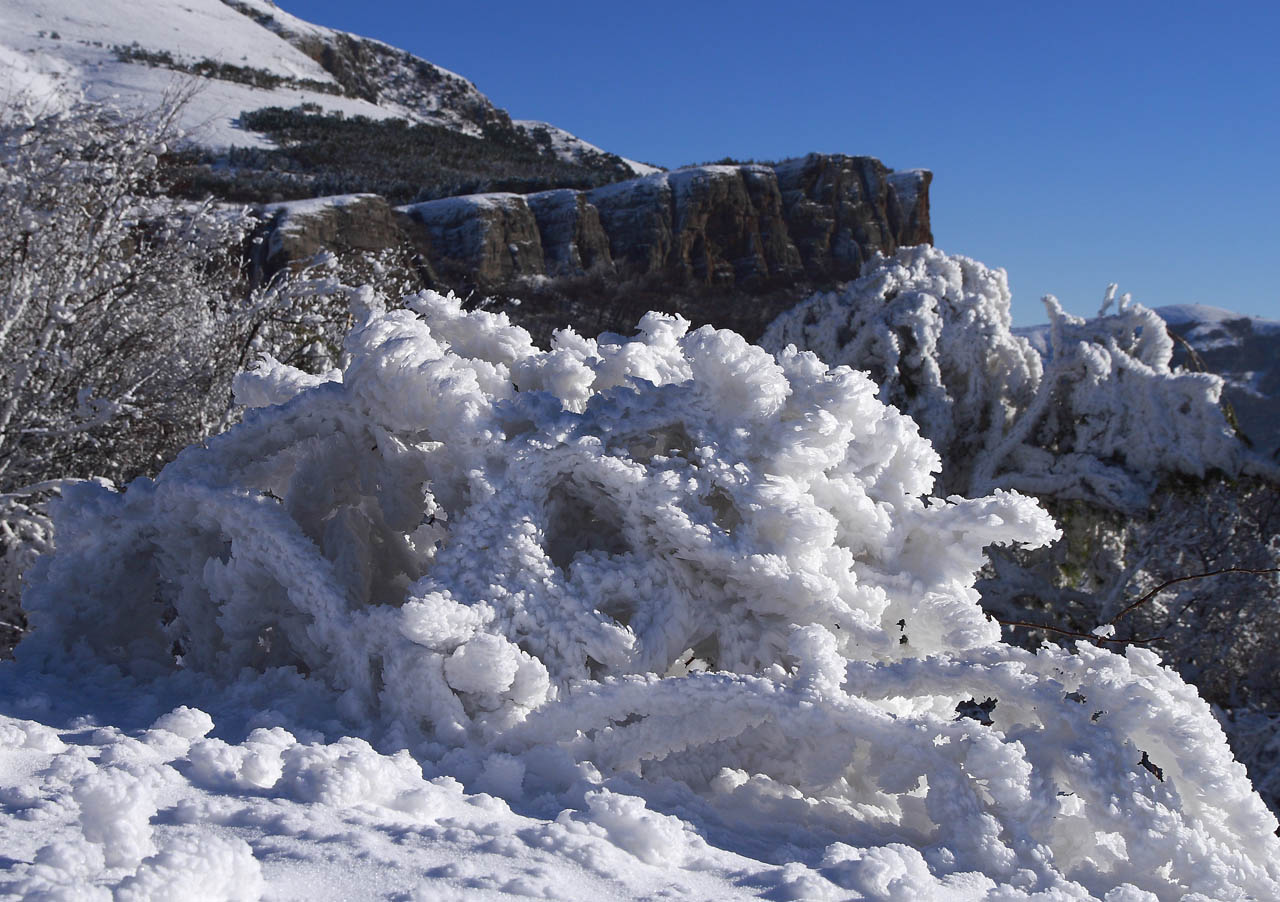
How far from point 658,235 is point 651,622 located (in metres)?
23.5

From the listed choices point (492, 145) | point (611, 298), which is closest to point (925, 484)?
point (611, 298)

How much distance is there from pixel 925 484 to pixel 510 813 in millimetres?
1411

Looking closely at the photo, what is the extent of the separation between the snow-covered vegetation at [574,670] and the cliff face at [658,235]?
41.2 ft

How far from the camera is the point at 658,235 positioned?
25.0 metres

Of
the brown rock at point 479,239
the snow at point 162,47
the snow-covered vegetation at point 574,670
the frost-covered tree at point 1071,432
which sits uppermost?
the snow at point 162,47

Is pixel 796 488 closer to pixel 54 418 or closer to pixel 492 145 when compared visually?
pixel 54 418

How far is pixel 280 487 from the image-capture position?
2.85 metres

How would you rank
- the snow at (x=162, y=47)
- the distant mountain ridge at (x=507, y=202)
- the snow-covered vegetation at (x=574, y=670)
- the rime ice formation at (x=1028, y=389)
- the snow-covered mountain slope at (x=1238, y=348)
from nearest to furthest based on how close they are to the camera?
the snow-covered vegetation at (x=574, y=670), the rime ice formation at (x=1028, y=389), the distant mountain ridge at (x=507, y=202), the snow-covered mountain slope at (x=1238, y=348), the snow at (x=162, y=47)

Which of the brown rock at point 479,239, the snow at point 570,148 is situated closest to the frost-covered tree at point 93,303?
the brown rock at point 479,239

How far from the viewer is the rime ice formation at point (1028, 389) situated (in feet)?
27.6

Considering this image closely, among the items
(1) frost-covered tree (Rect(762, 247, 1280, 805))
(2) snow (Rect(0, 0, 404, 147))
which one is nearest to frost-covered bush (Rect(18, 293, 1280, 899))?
(1) frost-covered tree (Rect(762, 247, 1280, 805))

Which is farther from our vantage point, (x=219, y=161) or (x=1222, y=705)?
(x=219, y=161)

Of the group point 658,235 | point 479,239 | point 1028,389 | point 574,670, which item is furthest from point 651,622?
point 658,235

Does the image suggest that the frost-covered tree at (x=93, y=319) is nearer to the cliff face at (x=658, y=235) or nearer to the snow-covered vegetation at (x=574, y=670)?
the snow-covered vegetation at (x=574, y=670)
